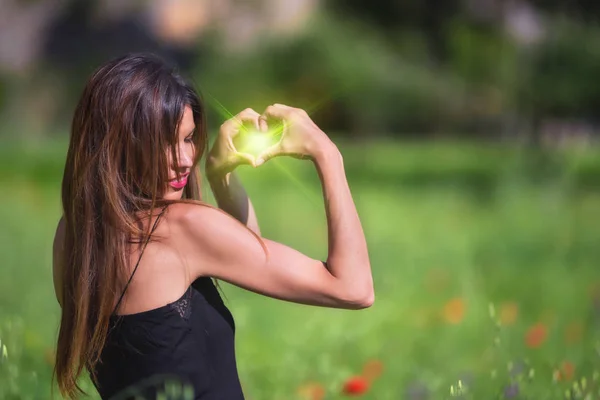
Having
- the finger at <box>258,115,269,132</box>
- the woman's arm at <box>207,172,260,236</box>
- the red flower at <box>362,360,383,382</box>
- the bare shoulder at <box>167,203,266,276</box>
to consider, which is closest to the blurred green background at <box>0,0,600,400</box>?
the red flower at <box>362,360,383,382</box>

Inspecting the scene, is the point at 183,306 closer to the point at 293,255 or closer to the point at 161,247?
the point at 161,247

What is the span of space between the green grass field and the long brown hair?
440 mm

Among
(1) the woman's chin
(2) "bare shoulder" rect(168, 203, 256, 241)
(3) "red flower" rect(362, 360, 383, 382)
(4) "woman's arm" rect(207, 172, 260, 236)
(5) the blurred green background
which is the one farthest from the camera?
(5) the blurred green background

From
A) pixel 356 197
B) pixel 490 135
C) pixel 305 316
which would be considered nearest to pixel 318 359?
pixel 305 316

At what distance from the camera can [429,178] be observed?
14.0 metres

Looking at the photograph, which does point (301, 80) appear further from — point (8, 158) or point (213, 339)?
point (213, 339)

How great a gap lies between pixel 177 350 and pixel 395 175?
13.0m

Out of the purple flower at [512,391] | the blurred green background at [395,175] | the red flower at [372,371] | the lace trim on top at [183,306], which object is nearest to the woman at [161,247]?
the lace trim on top at [183,306]

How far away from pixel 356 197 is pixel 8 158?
6003 millimetres

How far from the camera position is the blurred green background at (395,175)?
3.87 metres

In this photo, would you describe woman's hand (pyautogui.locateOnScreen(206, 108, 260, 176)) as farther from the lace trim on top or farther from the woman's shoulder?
the lace trim on top

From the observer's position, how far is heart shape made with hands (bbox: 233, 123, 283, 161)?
2.04m

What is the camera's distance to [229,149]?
7.06 ft

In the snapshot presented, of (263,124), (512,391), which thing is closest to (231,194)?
(263,124)
